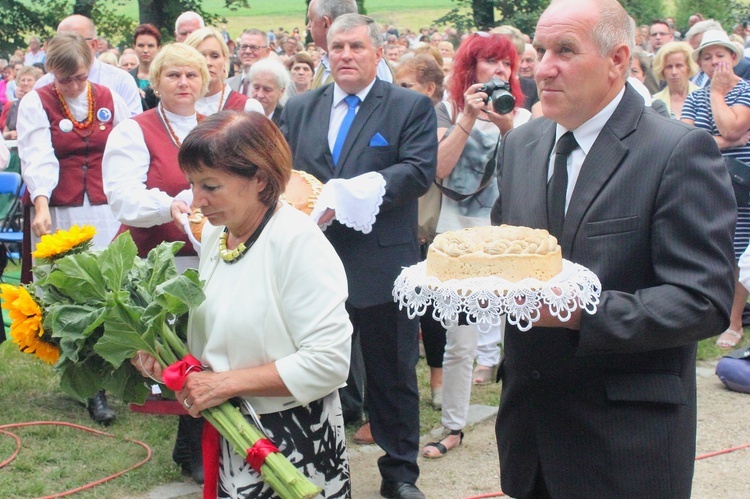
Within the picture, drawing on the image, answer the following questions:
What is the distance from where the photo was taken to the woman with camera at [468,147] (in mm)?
5375

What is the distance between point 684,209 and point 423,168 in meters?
2.34

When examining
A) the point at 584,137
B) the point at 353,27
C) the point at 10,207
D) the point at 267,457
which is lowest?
the point at 10,207

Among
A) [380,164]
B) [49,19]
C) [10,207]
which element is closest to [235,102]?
[380,164]

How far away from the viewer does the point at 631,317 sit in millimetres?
2305

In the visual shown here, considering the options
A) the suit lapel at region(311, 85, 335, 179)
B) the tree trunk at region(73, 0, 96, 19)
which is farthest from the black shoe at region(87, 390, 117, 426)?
the tree trunk at region(73, 0, 96, 19)

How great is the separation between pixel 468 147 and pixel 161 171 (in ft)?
6.34

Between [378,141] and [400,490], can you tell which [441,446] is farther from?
[378,141]

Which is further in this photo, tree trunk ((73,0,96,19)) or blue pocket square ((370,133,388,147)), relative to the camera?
tree trunk ((73,0,96,19))

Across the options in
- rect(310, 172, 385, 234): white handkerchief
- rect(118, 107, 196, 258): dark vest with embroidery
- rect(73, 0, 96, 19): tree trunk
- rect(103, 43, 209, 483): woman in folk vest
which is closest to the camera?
rect(310, 172, 385, 234): white handkerchief

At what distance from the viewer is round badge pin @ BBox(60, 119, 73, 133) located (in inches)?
240

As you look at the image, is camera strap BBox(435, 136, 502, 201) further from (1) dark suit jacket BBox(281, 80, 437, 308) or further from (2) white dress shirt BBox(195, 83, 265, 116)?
(2) white dress shirt BBox(195, 83, 265, 116)

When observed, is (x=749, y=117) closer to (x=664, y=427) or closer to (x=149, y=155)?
(x=149, y=155)

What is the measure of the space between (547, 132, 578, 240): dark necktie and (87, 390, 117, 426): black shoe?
3.93 metres

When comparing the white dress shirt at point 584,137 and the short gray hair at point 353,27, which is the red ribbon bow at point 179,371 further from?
the short gray hair at point 353,27
